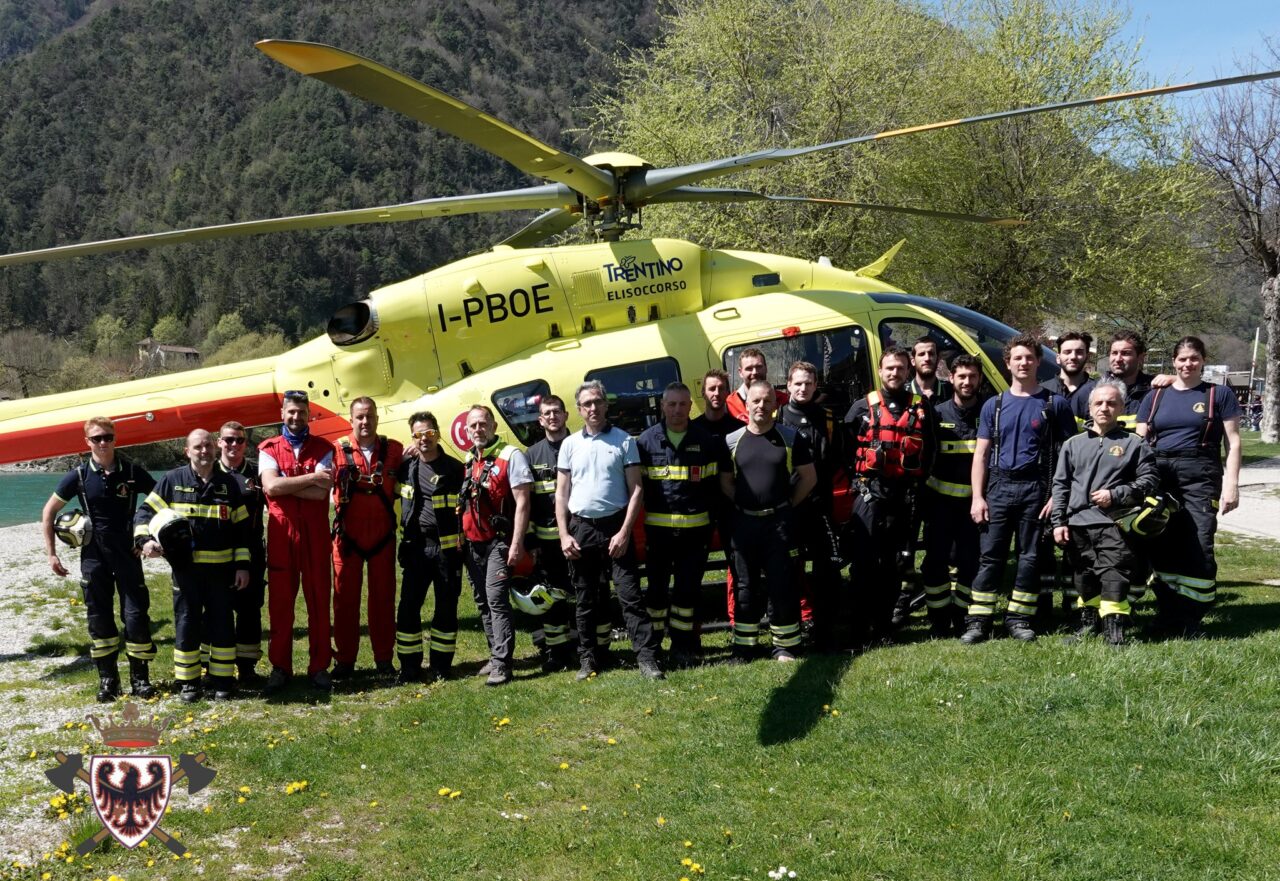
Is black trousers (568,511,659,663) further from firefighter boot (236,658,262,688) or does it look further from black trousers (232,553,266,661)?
firefighter boot (236,658,262,688)

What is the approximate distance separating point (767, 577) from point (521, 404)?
103 inches

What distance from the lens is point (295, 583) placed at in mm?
6594

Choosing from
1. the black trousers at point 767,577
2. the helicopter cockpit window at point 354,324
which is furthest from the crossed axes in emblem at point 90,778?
the helicopter cockpit window at point 354,324

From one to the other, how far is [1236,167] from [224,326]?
60.9 metres

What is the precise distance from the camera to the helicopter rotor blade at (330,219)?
22.2 feet

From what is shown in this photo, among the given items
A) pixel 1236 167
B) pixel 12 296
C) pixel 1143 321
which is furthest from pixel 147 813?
pixel 12 296

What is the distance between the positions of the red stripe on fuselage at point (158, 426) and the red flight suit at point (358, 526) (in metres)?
1.52

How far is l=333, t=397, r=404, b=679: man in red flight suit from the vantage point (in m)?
6.56

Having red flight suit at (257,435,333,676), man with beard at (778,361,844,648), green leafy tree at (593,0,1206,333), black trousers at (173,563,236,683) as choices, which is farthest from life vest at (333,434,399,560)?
green leafy tree at (593,0,1206,333)

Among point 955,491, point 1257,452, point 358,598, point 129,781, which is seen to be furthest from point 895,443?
point 1257,452

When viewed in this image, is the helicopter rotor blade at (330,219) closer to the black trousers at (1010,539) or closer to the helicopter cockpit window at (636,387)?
the helicopter cockpit window at (636,387)

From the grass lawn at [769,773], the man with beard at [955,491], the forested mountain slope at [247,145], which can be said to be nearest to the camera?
the grass lawn at [769,773]

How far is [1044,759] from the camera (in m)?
4.44

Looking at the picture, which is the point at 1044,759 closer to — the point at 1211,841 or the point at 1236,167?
the point at 1211,841
